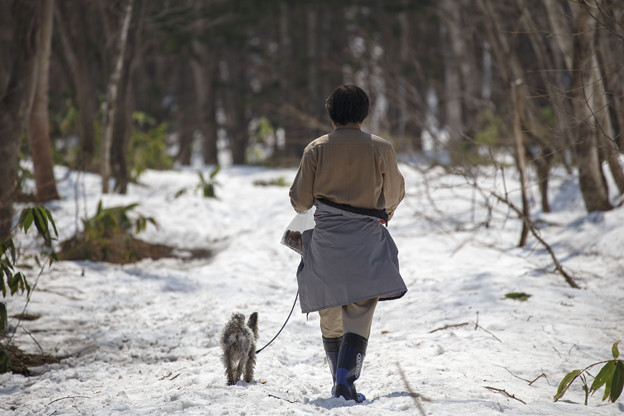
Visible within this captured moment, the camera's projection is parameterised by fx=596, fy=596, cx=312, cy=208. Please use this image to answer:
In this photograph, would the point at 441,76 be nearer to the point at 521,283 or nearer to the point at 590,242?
the point at 590,242

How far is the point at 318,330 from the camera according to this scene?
5098mm

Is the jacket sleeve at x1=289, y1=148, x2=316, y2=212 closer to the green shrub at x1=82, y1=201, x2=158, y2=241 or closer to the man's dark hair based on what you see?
the man's dark hair

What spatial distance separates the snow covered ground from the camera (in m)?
3.28

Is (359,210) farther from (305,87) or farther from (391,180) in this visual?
(305,87)

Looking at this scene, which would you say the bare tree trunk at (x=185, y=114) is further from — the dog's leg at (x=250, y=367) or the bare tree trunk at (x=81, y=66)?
the dog's leg at (x=250, y=367)

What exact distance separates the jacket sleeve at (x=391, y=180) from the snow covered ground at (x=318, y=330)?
3.53 ft

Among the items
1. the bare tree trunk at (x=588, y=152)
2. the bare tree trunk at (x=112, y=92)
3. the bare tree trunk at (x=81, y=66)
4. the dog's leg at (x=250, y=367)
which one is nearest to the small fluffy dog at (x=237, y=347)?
the dog's leg at (x=250, y=367)

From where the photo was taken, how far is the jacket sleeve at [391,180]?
3.22m

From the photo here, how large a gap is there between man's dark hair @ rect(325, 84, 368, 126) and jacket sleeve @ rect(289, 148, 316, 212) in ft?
0.84

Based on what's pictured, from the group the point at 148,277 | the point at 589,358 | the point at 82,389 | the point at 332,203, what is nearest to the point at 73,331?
the point at 82,389

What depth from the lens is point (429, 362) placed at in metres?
3.97

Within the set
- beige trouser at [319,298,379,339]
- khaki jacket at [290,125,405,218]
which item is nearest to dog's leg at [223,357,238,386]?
beige trouser at [319,298,379,339]

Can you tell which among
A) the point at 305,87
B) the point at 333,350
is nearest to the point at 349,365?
the point at 333,350

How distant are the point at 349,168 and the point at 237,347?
3.90 ft
